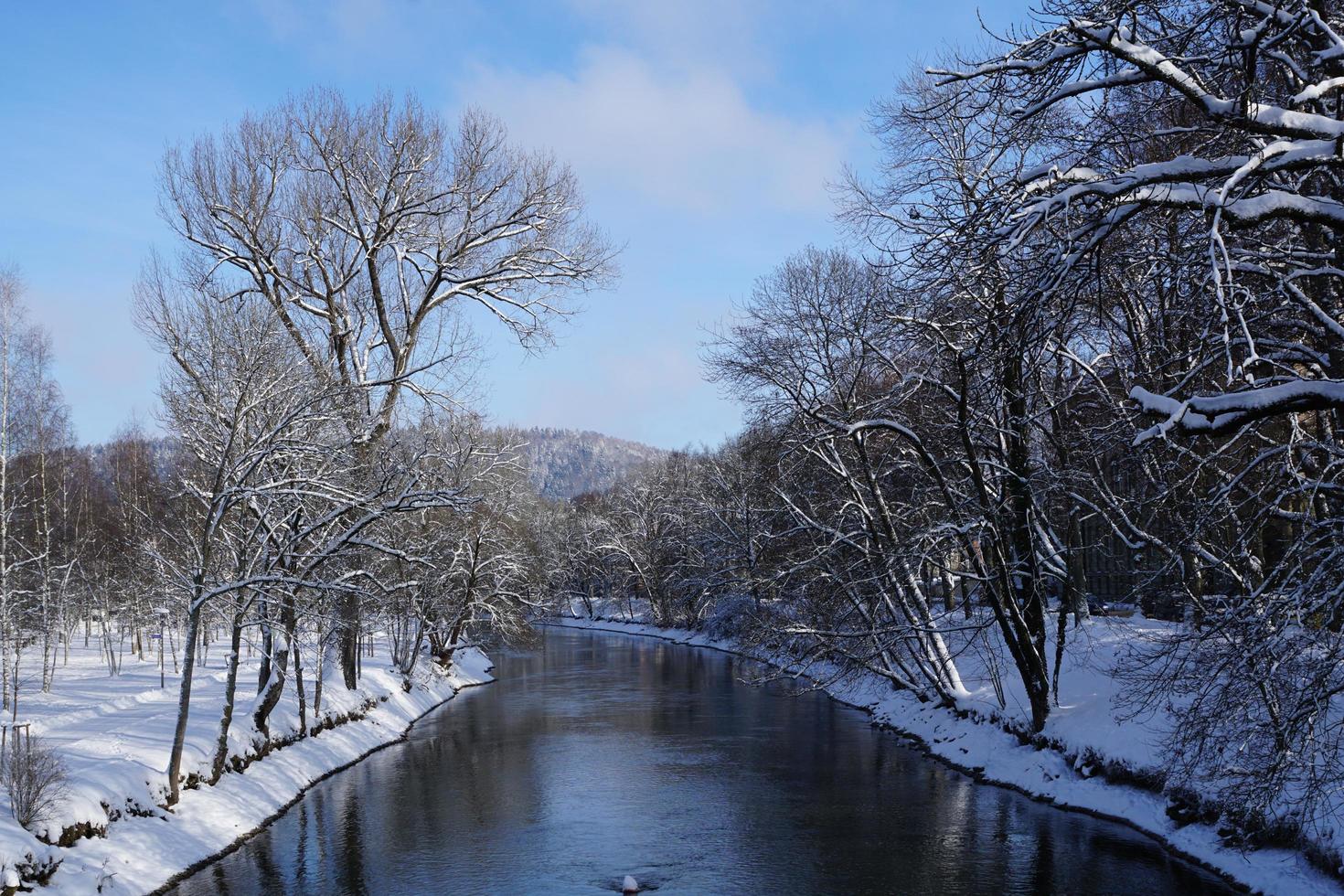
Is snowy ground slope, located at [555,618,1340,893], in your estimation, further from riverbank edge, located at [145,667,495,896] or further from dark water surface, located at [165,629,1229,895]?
riverbank edge, located at [145,667,495,896]

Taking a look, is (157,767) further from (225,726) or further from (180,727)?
(225,726)

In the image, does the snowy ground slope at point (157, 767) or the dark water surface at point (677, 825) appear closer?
the snowy ground slope at point (157, 767)

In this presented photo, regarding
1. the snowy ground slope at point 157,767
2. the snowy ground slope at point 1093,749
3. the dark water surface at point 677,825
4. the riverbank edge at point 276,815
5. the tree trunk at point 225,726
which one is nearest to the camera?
the snowy ground slope at point 1093,749

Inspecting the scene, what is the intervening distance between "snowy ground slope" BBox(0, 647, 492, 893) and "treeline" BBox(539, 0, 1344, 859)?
12.1m

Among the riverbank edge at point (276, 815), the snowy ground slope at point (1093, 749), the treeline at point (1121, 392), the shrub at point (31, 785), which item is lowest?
the riverbank edge at point (276, 815)

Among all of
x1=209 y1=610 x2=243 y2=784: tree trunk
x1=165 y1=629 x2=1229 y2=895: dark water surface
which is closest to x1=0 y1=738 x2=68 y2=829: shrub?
x1=165 y1=629 x2=1229 y2=895: dark water surface

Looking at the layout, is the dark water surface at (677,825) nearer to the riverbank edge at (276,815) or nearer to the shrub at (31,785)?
the riverbank edge at (276,815)

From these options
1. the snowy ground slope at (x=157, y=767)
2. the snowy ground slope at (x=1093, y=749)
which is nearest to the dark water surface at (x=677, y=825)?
the snowy ground slope at (x=1093, y=749)

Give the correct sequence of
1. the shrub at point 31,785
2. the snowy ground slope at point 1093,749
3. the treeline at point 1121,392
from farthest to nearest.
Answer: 1. the snowy ground slope at point 1093,749
2. the shrub at point 31,785
3. the treeline at point 1121,392

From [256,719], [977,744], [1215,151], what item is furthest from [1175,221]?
[256,719]

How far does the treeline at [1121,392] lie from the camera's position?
25.7ft

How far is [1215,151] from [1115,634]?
1761 cm

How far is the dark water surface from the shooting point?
49.0ft

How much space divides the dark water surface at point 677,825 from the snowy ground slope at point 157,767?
0.67 metres
